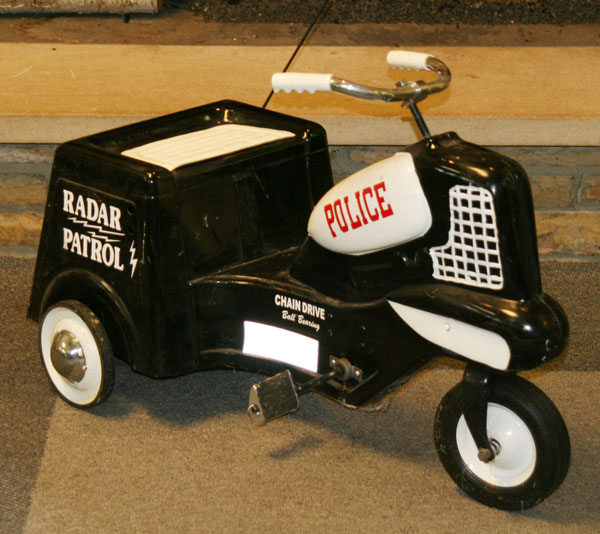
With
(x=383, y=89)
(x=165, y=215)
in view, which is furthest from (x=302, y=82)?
(x=165, y=215)

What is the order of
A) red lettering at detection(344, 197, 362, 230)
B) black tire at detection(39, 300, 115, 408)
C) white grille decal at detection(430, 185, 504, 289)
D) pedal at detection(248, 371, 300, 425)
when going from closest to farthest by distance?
white grille decal at detection(430, 185, 504, 289) → red lettering at detection(344, 197, 362, 230) → pedal at detection(248, 371, 300, 425) → black tire at detection(39, 300, 115, 408)

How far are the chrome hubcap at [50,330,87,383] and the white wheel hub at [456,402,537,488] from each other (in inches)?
26.7

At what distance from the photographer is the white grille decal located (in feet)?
4.42

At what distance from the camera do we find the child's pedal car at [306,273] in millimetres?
1367

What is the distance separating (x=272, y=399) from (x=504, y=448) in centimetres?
37

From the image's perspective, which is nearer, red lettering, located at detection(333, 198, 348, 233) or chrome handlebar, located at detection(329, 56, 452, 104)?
chrome handlebar, located at detection(329, 56, 452, 104)

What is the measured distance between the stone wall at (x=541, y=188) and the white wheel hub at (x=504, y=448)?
0.86 m

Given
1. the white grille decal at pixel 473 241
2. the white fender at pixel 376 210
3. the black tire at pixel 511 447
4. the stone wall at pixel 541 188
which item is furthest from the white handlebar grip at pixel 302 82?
the stone wall at pixel 541 188

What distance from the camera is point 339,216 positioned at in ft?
4.87

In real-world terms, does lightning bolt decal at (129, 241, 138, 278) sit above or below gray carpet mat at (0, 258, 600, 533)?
above

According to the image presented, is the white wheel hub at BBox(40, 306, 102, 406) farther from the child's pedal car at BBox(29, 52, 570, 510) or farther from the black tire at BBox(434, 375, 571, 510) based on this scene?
the black tire at BBox(434, 375, 571, 510)

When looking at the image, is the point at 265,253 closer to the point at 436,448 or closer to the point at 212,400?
the point at 212,400

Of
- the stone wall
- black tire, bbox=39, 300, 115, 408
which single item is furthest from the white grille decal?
the stone wall

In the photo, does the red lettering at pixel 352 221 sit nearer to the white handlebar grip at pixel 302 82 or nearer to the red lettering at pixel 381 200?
the red lettering at pixel 381 200
